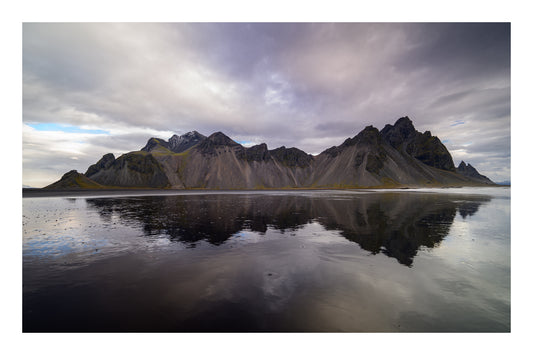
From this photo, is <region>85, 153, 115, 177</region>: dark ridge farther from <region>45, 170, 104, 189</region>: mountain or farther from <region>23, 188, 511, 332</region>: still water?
<region>23, 188, 511, 332</region>: still water

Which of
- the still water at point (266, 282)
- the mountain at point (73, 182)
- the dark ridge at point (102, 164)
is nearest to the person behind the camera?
the still water at point (266, 282)

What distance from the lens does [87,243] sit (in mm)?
16031

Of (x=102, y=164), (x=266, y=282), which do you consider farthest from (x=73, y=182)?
(x=266, y=282)

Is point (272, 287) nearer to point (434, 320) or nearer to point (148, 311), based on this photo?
point (148, 311)

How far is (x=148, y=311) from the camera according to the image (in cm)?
733

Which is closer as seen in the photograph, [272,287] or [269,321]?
[269,321]

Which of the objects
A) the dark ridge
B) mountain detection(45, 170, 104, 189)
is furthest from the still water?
the dark ridge

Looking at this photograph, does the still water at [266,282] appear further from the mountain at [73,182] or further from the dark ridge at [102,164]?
the dark ridge at [102,164]

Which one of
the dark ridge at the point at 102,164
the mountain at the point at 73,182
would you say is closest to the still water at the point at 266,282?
the mountain at the point at 73,182

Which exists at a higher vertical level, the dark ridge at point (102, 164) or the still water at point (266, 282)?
the dark ridge at point (102, 164)

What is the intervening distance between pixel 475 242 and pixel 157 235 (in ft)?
85.7
